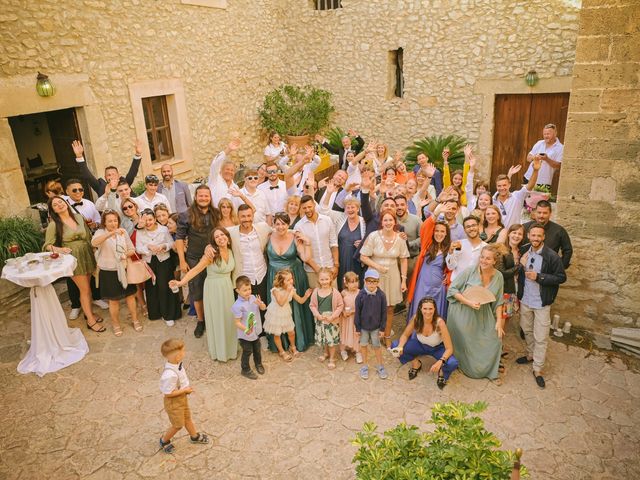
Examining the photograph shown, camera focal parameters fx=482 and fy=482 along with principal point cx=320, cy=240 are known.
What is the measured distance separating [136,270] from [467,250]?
413cm

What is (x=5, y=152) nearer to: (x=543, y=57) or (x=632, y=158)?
(x=632, y=158)

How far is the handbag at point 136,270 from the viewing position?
621 cm

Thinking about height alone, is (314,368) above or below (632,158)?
below

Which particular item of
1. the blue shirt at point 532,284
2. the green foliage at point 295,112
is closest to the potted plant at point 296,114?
the green foliage at point 295,112

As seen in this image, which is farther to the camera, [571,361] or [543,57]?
[543,57]

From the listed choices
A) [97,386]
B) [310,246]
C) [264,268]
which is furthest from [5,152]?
[310,246]

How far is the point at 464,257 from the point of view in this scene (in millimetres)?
5434

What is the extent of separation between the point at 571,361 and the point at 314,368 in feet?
9.97

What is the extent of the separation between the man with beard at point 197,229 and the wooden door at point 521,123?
7.41 m

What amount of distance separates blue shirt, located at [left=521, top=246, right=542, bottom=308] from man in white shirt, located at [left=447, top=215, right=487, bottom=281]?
0.51 m

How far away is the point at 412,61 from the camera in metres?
11.2

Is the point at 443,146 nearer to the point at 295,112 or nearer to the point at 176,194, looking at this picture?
Answer: the point at 295,112

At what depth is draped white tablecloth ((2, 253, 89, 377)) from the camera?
5600 mm

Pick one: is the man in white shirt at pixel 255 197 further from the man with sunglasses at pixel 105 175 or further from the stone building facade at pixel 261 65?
the stone building facade at pixel 261 65
